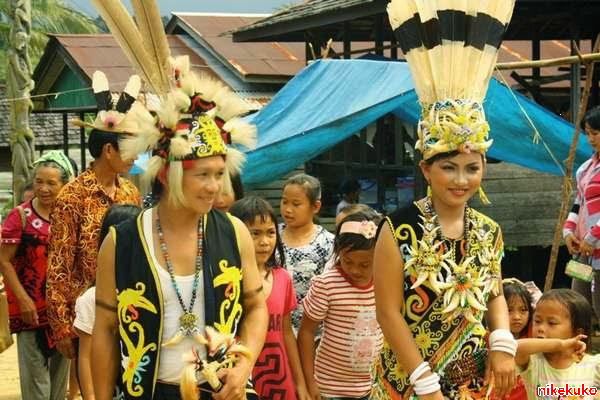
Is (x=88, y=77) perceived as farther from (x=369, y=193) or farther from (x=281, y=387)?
(x=281, y=387)

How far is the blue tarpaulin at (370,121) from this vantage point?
9328 mm

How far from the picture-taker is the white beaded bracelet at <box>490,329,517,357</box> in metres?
4.12

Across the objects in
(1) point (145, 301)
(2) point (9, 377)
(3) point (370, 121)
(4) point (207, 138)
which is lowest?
(2) point (9, 377)

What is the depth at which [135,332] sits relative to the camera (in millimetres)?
3908

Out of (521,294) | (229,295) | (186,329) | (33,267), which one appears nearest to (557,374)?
(521,294)

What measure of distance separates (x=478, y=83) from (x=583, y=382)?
1763mm

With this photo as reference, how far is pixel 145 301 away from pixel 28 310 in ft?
11.6

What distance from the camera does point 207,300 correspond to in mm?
3943

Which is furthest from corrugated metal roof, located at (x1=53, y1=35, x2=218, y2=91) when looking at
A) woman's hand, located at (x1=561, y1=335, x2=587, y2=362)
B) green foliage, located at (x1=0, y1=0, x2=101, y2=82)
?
green foliage, located at (x1=0, y1=0, x2=101, y2=82)

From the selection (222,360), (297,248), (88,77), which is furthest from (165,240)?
(88,77)

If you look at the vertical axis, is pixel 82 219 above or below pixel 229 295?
above

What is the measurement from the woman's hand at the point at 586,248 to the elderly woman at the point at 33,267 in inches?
148

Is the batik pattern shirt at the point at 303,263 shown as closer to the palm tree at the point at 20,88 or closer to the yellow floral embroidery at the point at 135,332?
the yellow floral embroidery at the point at 135,332

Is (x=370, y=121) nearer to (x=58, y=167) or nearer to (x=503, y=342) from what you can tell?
(x=58, y=167)
